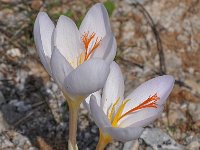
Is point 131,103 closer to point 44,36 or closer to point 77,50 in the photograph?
point 77,50

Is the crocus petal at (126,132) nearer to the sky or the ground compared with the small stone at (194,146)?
nearer to the sky

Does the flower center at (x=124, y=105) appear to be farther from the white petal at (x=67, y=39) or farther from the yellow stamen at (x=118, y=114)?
the white petal at (x=67, y=39)

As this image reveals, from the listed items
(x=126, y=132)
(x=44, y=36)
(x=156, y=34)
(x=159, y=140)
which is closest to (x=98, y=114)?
(x=126, y=132)

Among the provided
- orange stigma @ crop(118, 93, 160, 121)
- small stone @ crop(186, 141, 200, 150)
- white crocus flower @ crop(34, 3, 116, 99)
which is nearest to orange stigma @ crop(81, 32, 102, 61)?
white crocus flower @ crop(34, 3, 116, 99)

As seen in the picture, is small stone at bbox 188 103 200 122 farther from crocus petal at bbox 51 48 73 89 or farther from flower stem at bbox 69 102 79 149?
crocus petal at bbox 51 48 73 89

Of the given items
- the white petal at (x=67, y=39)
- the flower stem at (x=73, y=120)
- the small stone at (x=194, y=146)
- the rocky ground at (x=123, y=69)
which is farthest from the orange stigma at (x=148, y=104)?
the small stone at (x=194, y=146)

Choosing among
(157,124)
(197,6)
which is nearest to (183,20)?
(197,6)
